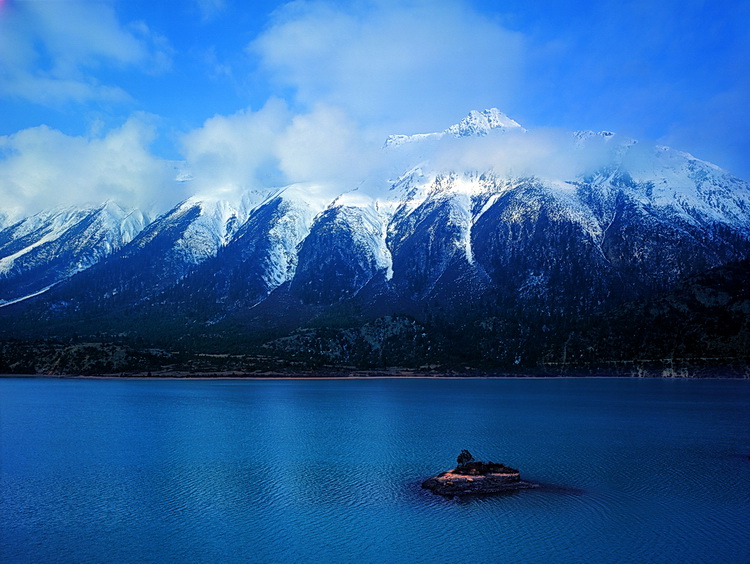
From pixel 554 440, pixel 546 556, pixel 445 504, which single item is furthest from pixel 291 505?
pixel 554 440

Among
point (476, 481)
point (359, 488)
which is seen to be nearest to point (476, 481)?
point (476, 481)

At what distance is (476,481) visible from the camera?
4972 cm

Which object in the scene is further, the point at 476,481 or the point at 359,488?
the point at 359,488

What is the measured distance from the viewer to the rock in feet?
160

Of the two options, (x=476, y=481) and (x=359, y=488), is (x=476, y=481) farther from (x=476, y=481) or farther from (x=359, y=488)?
(x=359, y=488)

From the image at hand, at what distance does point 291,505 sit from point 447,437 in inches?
1402

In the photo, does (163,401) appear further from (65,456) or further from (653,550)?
(653,550)

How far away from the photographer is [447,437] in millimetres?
77875

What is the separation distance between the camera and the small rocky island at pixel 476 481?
A: 4878 cm

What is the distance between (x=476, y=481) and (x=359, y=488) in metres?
Result: 9.62

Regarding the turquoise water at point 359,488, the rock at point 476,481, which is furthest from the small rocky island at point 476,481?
the turquoise water at point 359,488

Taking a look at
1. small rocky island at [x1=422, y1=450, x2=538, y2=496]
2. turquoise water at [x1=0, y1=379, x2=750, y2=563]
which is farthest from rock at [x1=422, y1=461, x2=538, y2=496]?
turquoise water at [x1=0, y1=379, x2=750, y2=563]

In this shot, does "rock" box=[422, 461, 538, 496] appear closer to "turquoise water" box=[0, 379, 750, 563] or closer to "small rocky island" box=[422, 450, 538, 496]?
"small rocky island" box=[422, 450, 538, 496]

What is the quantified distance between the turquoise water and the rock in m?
1.69
